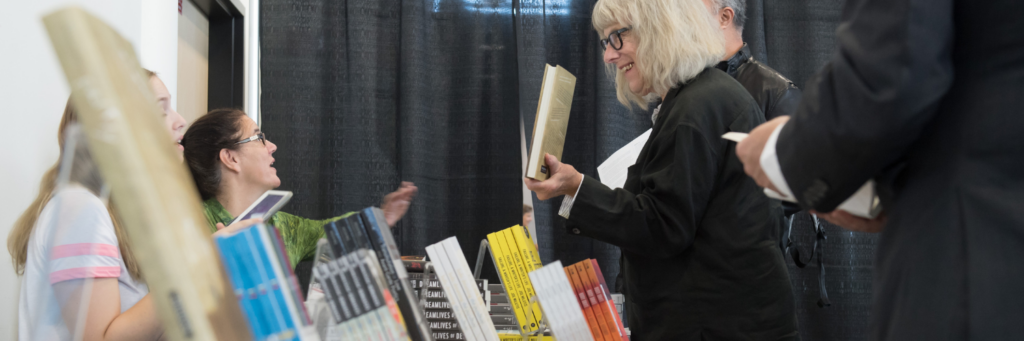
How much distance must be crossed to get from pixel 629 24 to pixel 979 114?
2.87ft

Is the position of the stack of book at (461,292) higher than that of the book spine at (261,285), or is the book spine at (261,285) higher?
the book spine at (261,285)

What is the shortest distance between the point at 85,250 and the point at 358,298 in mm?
671

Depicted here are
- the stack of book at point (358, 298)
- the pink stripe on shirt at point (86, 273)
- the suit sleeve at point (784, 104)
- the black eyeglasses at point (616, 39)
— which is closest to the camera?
the stack of book at point (358, 298)

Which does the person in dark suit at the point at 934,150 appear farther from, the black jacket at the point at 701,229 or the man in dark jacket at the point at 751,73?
the man in dark jacket at the point at 751,73

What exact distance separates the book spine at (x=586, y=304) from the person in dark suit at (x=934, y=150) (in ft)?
2.00

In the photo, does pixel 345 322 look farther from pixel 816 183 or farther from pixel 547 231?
pixel 547 231

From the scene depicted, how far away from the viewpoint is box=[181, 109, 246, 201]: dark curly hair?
172 centimetres

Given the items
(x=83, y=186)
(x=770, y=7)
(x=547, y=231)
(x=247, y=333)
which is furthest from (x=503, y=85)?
(x=247, y=333)

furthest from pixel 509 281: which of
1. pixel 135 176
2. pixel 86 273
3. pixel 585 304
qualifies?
pixel 135 176

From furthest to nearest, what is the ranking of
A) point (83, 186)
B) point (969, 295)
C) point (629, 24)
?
point (629, 24)
point (83, 186)
point (969, 295)

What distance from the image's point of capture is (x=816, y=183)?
0.59 meters

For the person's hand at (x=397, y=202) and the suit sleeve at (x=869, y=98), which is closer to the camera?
the suit sleeve at (x=869, y=98)

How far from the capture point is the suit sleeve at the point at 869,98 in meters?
Answer: 0.53

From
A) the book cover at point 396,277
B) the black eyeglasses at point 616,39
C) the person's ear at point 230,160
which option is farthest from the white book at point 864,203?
the person's ear at point 230,160
